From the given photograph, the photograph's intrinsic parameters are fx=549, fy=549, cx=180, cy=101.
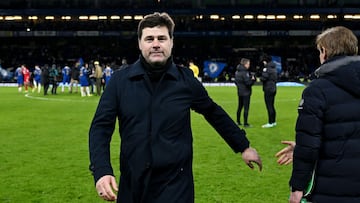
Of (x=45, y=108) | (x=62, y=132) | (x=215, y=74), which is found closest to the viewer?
(x=62, y=132)

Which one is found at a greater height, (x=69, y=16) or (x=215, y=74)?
(x=69, y=16)

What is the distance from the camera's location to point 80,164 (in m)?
10.5

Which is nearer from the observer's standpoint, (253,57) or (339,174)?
(339,174)

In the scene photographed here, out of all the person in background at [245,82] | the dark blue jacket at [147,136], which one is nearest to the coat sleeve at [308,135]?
the dark blue jacket at [147,136]

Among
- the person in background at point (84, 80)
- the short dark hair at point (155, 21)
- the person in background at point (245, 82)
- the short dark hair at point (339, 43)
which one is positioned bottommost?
the person in background at point (84, 80)

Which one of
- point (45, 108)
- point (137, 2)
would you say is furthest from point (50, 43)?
point (45, 108)

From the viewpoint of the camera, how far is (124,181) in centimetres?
390

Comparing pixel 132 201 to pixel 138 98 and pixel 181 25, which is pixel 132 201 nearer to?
pixel 138 98

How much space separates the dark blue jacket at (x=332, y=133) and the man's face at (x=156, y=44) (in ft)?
3.55

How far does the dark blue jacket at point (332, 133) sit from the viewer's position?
394cm

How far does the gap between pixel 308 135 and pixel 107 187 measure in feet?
4.86

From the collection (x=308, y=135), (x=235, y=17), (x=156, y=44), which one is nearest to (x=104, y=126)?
(x=156, y=44)

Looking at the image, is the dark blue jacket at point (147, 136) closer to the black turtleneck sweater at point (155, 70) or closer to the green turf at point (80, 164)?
the black turtleneck sweater at point (155, 70)

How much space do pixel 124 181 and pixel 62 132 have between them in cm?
1160
